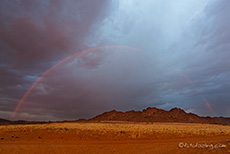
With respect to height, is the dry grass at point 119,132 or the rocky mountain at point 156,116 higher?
the rocky mountain at point 156,116

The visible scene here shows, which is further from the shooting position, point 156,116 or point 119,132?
point 156,116

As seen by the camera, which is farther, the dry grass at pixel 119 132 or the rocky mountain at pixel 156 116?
the rocky mountain at pixel 156 116

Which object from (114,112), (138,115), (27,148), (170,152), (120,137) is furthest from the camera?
(114,112)

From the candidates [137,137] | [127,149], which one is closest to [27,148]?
[127,149]

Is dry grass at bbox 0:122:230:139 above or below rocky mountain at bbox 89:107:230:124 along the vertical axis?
below

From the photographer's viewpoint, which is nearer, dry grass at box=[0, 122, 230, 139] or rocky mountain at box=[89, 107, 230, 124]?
dry grass at box=[0, 122, 230, 139]

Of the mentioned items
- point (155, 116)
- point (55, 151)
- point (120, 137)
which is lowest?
point (55, 151)

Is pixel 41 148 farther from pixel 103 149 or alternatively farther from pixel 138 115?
pixel 138 115

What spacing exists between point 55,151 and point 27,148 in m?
2.80

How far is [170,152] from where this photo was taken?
15.5 m

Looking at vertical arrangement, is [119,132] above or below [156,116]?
→ below

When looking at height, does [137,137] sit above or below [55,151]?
above

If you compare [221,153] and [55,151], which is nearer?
[221,153]

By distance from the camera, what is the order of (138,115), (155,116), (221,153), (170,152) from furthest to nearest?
(138,115), (155,116), (170,152), (221,153)
